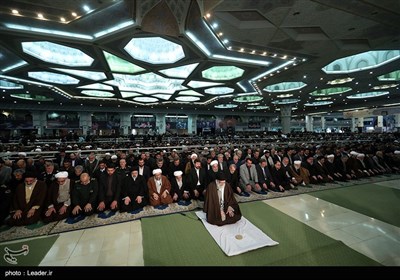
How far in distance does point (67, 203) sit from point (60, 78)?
1467cm

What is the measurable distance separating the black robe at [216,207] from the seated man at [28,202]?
143 inches

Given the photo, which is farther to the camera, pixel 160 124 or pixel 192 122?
pixel 192 122

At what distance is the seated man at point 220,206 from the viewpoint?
359cm

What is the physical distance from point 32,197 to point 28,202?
113mm

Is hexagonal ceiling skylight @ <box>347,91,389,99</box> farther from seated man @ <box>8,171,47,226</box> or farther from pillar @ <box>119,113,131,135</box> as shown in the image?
pillar @ <box>119,113,131,135</box>

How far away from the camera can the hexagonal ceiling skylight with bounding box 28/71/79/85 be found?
508 inches

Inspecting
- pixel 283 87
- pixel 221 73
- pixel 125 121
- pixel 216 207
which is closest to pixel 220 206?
pixel 216 207

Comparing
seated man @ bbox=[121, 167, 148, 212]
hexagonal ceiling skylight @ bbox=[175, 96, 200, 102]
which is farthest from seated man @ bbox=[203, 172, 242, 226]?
hexagonal ceiling skylight @ bbox=[175, 96, 200, 102]

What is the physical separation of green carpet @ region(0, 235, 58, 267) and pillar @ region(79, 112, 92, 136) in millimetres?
27965

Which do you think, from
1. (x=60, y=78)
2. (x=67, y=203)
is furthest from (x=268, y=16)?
(x=60, y=78)

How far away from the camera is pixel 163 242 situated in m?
3.05

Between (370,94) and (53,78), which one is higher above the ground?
(53,78)

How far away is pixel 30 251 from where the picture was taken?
9.23ft

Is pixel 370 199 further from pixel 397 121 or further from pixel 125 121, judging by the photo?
pixel 397 121
